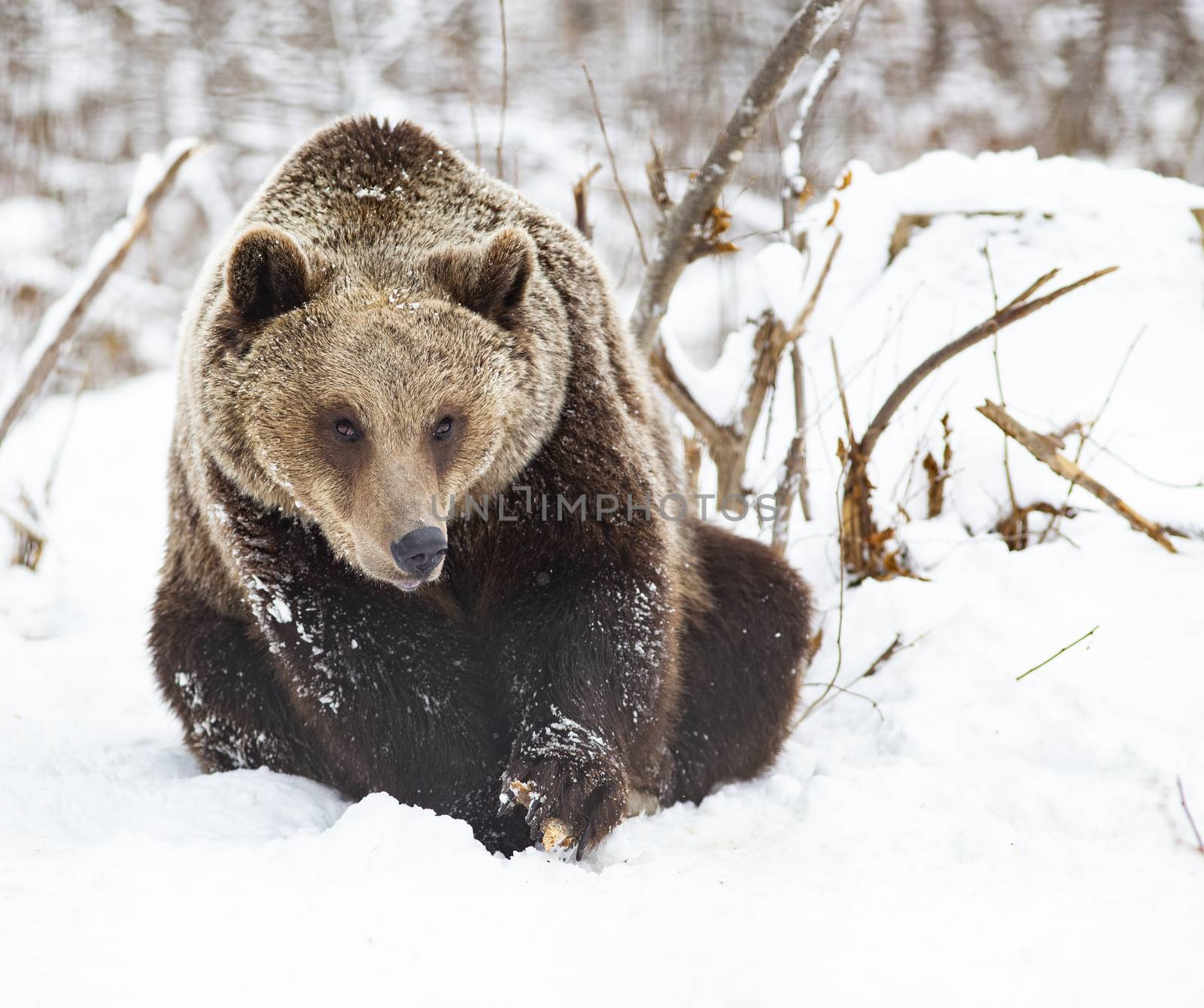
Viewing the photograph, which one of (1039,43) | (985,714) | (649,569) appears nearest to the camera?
(649,569)

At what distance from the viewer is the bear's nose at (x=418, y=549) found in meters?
3.09

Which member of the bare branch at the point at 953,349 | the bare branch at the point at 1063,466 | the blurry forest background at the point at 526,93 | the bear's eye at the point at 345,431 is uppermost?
the bear's eye at the point at 345,431

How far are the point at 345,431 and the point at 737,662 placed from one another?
1912mm

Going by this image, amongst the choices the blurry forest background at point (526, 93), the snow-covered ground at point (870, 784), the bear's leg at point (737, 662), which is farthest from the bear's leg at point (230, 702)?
the blurry forest background at point (526, 93)

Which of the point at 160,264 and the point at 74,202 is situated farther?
the point at 160,264

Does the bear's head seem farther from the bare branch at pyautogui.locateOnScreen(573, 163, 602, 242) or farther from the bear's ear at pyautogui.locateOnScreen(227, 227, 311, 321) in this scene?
the bare branch at pyautogui.locateOnScreen(573, 163, 602, 242)

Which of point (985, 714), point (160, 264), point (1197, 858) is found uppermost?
point (1197, 858)

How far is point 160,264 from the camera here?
55.2 ft

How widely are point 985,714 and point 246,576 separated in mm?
2756

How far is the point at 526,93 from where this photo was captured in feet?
58.6

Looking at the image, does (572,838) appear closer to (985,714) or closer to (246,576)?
(246,576)

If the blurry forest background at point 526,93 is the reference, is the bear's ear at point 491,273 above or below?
above

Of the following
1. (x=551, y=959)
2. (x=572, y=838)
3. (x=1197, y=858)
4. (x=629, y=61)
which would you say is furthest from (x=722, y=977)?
(x=629, y=61)

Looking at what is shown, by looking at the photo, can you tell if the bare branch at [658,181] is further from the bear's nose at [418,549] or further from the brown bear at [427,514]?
the bear's nose at [418,549]
